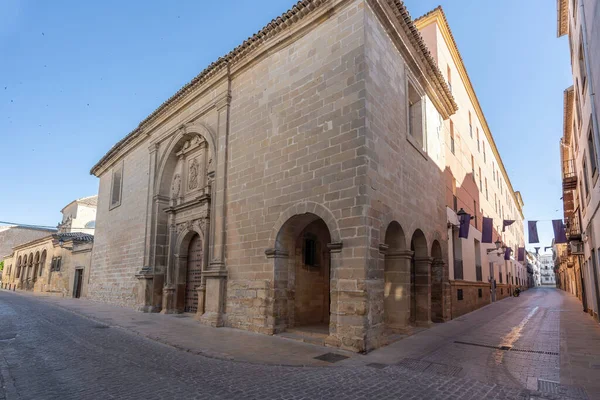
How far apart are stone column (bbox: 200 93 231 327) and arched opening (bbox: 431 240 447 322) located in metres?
6.50

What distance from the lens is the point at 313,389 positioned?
15.6 feet

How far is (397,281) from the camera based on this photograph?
9.22 metres

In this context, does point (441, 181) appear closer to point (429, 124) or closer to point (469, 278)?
point (429, 124)

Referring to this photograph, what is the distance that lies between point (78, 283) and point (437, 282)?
21.0 m

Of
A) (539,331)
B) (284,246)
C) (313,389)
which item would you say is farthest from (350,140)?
(539,331)

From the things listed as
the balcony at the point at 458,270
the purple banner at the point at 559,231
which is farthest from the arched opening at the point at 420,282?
the purple banner at the point at 559,231

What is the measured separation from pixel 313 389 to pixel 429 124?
9.47m

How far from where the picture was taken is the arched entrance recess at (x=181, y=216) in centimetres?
1273

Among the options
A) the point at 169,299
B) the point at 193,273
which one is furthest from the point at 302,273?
the point at 169,299

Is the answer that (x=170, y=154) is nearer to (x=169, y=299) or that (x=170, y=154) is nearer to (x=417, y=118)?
(x=169, y=299)

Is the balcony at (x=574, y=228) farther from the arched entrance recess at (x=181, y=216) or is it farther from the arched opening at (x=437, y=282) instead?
the arched entrance recess at (x=181, y=216)

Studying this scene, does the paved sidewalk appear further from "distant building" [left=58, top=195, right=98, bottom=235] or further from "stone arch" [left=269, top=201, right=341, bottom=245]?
"distant building" [left=58, top=195, right=98, bottom=235]

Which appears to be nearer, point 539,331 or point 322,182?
point 322,182

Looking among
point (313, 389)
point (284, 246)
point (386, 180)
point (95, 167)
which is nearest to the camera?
point (313, 389)
